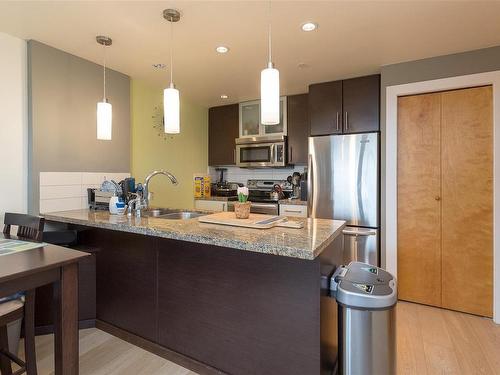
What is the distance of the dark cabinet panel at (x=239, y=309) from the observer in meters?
1.37

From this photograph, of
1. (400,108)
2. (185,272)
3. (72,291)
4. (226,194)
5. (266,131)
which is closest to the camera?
(72,291)

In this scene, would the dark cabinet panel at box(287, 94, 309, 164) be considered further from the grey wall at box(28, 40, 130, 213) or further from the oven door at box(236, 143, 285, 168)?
the grey wall at box(28, 40, 130, 213)

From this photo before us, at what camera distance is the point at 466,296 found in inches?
101

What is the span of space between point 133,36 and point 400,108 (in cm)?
248

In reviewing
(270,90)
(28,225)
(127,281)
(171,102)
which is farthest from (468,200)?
(28,225)

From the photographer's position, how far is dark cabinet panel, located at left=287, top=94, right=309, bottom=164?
3.63 metres

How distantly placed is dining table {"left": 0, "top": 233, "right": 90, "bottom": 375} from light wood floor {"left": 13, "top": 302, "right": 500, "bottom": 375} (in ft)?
1.40

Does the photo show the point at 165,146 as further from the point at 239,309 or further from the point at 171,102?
the point at 239,309

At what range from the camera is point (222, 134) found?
4250 millimetres

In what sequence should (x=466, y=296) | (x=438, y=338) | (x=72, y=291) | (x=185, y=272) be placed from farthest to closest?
(x=466, y=296), (x=438, y=338), (x=185, y=272), (x=72, y=291)

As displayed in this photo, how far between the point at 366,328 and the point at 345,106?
239 cm

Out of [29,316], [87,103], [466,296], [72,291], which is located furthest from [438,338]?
[87,103]

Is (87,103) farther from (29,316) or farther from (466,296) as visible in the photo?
(466,296)

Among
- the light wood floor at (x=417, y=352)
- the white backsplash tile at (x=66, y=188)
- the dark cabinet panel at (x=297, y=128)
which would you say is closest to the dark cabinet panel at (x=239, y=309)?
the light wood floor at (x=417, y=352)
